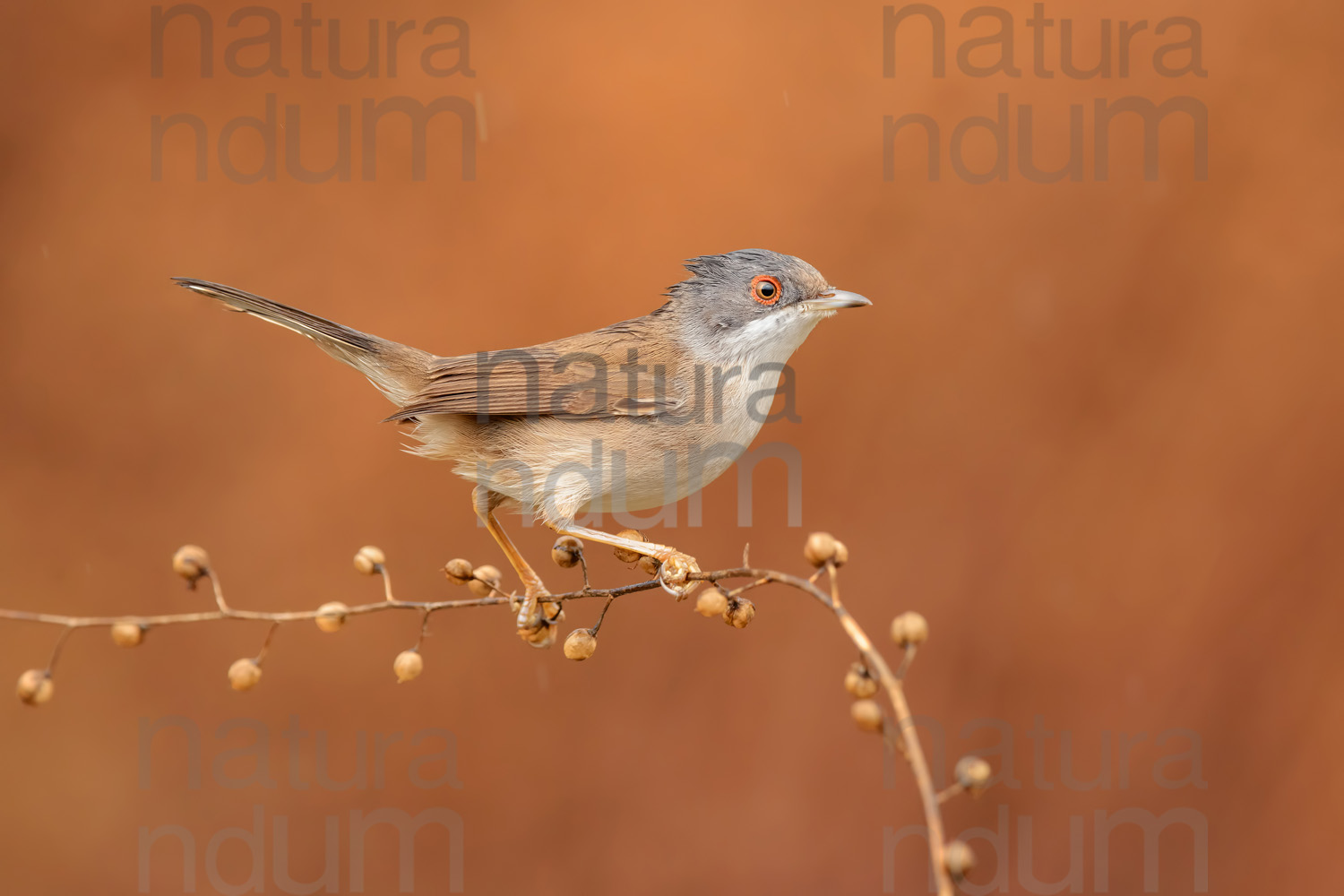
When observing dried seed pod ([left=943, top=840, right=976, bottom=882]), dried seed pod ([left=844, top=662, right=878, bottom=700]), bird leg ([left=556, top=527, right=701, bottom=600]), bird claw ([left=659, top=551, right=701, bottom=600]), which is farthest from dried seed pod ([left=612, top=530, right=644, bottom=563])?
dried seed pod ([left=943, top=840, right=976, bottom=882])

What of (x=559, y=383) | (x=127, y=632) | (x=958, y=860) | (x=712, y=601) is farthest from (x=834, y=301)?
(x=127, y=632)

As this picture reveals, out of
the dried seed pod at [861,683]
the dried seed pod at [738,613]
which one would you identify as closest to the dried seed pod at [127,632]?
the dried seed pod at [738,613]

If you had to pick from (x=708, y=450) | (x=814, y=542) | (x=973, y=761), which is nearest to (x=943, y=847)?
(x=973, y=761)

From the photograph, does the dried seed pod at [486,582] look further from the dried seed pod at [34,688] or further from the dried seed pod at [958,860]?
the dried seed pod at [958,860]

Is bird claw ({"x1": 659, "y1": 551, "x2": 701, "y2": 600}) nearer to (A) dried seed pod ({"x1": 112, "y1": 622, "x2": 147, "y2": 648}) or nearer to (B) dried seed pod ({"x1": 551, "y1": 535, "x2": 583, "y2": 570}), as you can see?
(B) dried seed pod ({"x1": 551, "y1": 535, "x2": 583, "y2": 570})

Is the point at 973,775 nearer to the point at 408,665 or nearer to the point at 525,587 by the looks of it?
the point at 408,665
